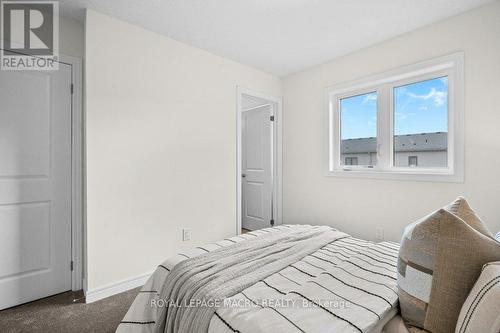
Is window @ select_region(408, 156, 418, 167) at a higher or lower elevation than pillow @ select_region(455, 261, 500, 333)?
higher

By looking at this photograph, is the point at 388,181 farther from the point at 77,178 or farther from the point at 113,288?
the point at 77,178

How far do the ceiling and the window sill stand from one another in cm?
140

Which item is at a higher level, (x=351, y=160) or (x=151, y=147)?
(x=151, y=147)

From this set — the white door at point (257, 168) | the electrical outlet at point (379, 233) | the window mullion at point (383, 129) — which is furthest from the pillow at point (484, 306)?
the white door at point (257, 168)

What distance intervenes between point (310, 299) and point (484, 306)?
1.84 ft

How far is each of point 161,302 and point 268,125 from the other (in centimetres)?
301

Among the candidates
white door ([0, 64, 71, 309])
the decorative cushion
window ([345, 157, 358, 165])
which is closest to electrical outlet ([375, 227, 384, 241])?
window ([345, 157, 358, 165])

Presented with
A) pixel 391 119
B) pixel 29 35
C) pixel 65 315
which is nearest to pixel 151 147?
pixel 29 35

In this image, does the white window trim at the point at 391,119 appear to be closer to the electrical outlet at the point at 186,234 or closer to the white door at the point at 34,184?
the electrical outlet at the point at 186,234

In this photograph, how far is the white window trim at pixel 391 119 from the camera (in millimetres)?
2191

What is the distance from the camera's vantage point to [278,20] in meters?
2.28

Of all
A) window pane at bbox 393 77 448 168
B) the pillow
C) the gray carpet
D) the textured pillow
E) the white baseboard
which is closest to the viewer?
the pillow

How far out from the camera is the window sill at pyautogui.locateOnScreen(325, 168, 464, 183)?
223 cm

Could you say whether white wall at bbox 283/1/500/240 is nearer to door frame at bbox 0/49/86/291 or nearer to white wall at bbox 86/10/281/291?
white wall at bbox 86/10/281/291
